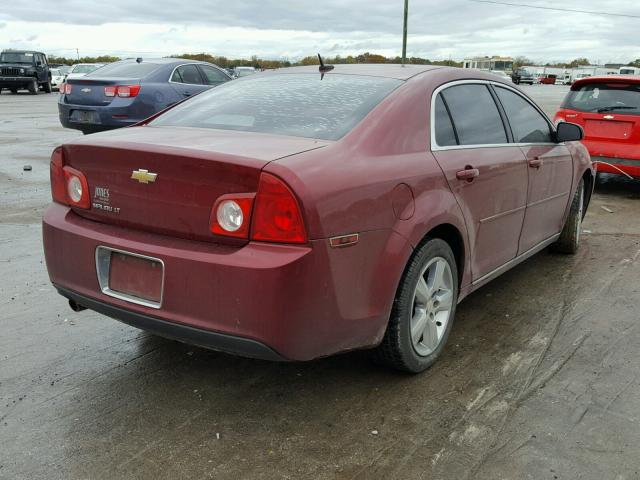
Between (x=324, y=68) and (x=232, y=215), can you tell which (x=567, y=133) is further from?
(x=232, y=215)

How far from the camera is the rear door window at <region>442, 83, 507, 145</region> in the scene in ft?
12.1

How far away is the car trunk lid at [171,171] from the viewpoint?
265cm

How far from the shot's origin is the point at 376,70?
12.6 feet

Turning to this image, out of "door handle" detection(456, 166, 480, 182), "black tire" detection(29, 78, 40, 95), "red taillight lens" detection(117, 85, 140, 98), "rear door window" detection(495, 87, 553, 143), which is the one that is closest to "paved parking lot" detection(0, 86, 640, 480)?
"door handle" detection(456, 166, 480, 182)

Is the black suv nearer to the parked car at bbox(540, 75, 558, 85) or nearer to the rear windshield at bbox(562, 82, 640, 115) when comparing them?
the rear windshield at bbox(562, 82, 640, 115)

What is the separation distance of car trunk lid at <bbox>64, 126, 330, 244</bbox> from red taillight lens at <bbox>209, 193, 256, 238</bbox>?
3cm

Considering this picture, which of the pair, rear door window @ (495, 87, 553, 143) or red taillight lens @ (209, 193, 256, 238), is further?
rear door window @ (495, 87, 553, 143)

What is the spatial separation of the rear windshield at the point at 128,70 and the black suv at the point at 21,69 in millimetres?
22328

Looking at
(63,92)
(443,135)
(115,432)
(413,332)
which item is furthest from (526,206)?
(63,92)

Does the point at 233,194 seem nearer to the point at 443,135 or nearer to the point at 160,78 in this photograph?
the point at 443,135

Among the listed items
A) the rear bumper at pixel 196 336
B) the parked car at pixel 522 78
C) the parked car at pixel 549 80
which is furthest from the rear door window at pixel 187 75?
the parked car at pixel 549 80

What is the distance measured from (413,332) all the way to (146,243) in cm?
136

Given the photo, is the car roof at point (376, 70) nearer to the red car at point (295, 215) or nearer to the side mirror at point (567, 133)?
the red car at point (295, 215)

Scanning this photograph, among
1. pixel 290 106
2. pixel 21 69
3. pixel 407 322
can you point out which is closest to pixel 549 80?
pixel 21 69
